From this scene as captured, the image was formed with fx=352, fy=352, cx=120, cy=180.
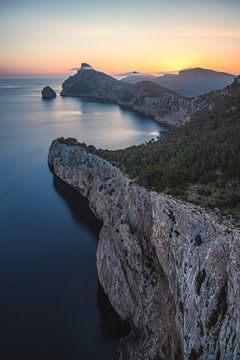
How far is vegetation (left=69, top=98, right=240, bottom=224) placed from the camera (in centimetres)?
3328

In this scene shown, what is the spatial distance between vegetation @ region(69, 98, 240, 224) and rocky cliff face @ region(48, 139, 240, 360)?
198 centimetres

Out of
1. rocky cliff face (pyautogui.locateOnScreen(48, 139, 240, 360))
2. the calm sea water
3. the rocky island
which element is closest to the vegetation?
the rocky island

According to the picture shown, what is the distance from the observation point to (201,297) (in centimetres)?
2525

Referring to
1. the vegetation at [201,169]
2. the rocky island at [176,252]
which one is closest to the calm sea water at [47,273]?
the rocky island at [176,252]

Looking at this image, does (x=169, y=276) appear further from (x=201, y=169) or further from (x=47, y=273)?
(x=47, y=273)

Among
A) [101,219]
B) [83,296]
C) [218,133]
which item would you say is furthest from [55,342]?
[218,133]

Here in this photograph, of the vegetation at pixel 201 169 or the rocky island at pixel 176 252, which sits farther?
the vegetation at pixel 201 169

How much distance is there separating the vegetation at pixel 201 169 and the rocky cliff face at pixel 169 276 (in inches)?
77.8

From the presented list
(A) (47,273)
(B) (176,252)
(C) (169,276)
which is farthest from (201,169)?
(A) (47,273)

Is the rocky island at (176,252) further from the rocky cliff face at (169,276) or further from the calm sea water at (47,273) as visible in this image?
the calm sea water at (47,273)

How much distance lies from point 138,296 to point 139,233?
22.1 feet

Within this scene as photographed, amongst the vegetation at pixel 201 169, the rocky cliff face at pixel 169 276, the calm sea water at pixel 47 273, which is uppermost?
the vegetation at pixel 201 169

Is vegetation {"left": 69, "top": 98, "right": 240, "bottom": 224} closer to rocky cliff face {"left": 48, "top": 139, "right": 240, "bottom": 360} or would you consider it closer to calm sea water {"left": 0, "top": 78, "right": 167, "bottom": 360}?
rocky cliff face {"left": 48, "top": 139, "right": 240, "bottom": 360}

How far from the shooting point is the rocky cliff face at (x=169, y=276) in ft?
77.6
